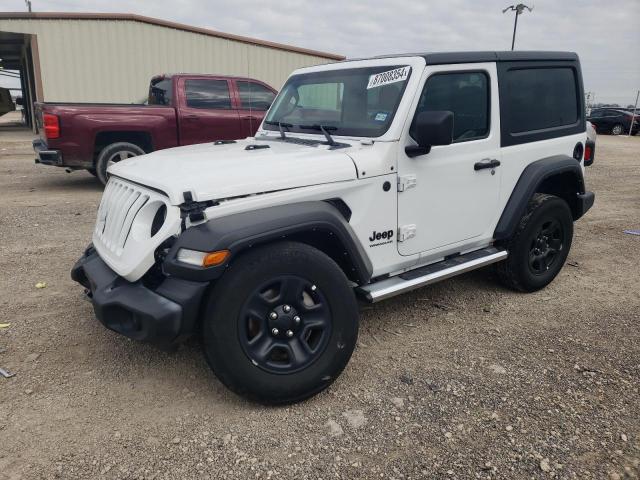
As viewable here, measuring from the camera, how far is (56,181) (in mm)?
9578

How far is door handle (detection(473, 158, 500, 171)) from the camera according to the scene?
3.68 metres

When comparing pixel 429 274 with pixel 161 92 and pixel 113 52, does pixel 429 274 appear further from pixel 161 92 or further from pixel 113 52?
pixel 113 52

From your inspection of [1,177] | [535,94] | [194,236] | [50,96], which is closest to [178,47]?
[50,96]

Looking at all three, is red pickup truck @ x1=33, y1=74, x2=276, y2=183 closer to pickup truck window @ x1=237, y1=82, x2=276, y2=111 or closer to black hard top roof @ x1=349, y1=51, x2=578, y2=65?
pickup truck window @ x1=237, y1=82, x2=276, y2=111

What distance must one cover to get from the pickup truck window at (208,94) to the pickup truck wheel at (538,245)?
20.0 ft

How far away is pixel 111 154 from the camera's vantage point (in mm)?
8156

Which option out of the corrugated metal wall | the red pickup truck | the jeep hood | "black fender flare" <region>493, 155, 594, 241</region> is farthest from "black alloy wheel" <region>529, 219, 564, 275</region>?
the corrugated metal wall

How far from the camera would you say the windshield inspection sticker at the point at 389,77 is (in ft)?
11.0

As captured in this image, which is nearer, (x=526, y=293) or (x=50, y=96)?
(x=526, y=293)

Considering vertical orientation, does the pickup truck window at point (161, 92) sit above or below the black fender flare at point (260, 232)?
above

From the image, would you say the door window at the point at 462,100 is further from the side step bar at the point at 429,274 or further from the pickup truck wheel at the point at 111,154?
the pickup truck wheel at the point at 111,154

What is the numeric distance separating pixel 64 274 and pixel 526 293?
13.5 ft

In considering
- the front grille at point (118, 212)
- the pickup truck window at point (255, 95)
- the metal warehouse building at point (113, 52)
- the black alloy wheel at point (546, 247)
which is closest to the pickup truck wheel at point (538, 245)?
the black alloy wheel at point (546, 247)

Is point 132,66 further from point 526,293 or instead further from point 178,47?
point 526,293
